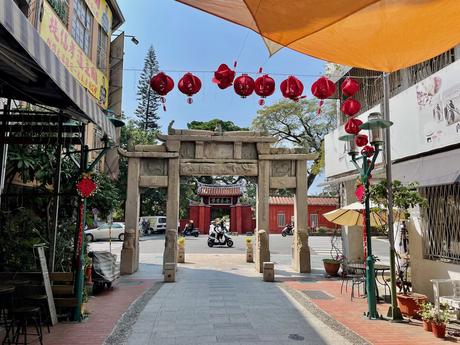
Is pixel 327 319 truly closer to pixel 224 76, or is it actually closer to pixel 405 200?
pixel 405 200

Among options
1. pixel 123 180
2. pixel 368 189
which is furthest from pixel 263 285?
pixel 123 180

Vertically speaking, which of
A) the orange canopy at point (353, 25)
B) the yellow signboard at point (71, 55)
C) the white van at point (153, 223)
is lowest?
the white van at point (153, 223)

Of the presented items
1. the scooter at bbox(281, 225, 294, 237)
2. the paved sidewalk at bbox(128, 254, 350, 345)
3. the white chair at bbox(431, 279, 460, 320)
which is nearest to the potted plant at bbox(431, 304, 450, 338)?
the white chair at bbox(431, 279, 460, 320)

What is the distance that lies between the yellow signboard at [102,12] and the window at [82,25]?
13.4 inches

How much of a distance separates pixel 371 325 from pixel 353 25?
4682 millimetres

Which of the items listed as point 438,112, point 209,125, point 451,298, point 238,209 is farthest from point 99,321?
point 209,125

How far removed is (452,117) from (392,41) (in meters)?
3.52

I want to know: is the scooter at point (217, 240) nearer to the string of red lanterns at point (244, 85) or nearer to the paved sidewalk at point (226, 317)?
the paved sidewalk at point (226, 317)

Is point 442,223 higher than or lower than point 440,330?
higher

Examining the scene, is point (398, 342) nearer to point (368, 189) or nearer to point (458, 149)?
point (368, 189)

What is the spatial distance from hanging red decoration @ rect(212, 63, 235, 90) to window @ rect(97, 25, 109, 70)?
1079 cm

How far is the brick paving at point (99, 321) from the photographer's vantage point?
5.26 m

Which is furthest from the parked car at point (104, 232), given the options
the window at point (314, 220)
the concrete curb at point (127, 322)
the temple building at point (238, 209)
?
the concrete curb at point (127, 322)

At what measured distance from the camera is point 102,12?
1558 cm
